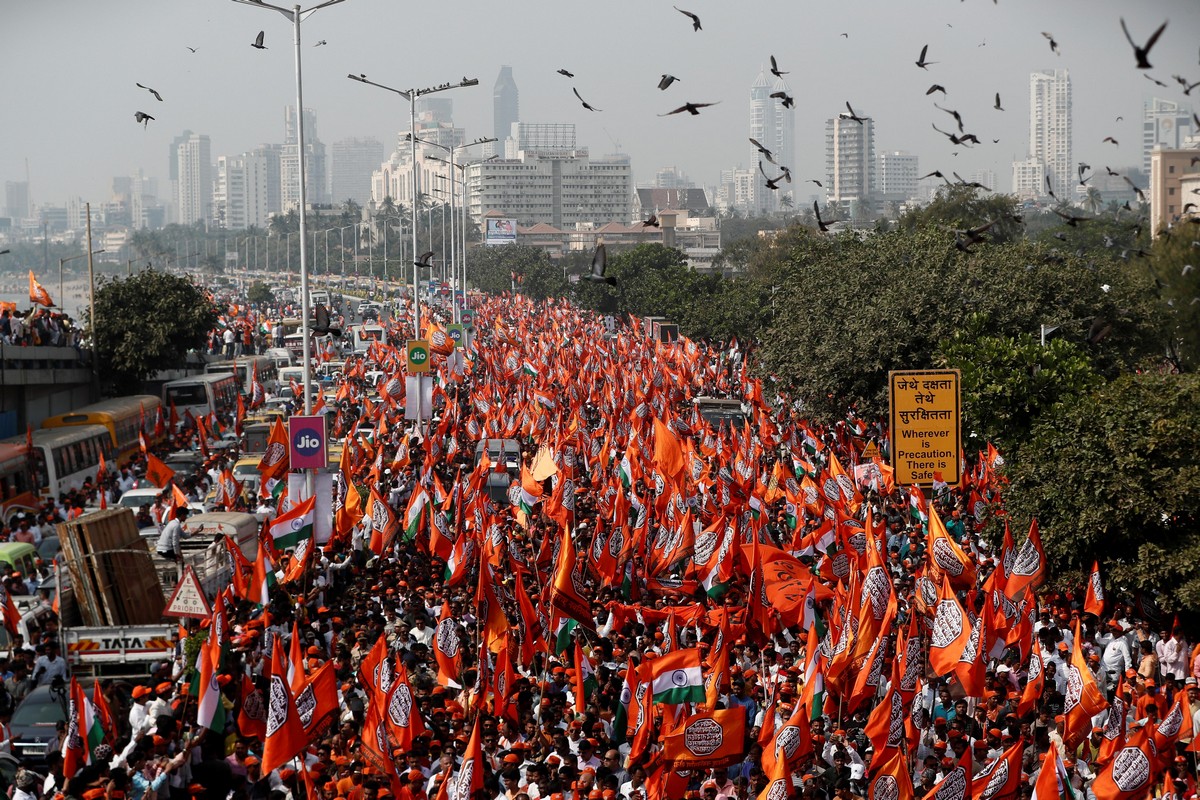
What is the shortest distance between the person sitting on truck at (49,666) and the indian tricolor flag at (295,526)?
3053 mm

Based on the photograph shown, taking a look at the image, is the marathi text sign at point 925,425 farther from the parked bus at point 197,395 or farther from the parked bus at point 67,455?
the parked bus at point 197,395

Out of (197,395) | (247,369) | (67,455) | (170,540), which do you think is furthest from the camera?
(247,369)

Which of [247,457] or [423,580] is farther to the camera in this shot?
[247,457]

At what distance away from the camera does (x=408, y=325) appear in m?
67.0

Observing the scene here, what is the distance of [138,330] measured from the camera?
39.2 metres

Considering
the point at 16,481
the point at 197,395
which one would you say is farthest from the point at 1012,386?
the point at 197,395

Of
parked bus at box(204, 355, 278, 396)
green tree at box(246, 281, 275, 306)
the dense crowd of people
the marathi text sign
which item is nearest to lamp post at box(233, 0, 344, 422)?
the dense crowd of people

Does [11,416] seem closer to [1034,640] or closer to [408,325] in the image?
[1034,640]

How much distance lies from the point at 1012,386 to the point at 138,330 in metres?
23.4

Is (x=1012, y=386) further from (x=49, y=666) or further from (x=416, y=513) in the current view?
(x=49, y=666)

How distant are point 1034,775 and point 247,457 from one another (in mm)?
19068

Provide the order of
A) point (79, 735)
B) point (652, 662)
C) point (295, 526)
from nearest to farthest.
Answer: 1. point (79, 735)
2. point (652, 662)
3. point (295, 526)

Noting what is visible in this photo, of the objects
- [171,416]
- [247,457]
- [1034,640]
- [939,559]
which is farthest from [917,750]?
[171,416]

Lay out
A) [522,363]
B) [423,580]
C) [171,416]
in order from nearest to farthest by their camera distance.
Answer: [423,580]
[171,416]
[522,363]
